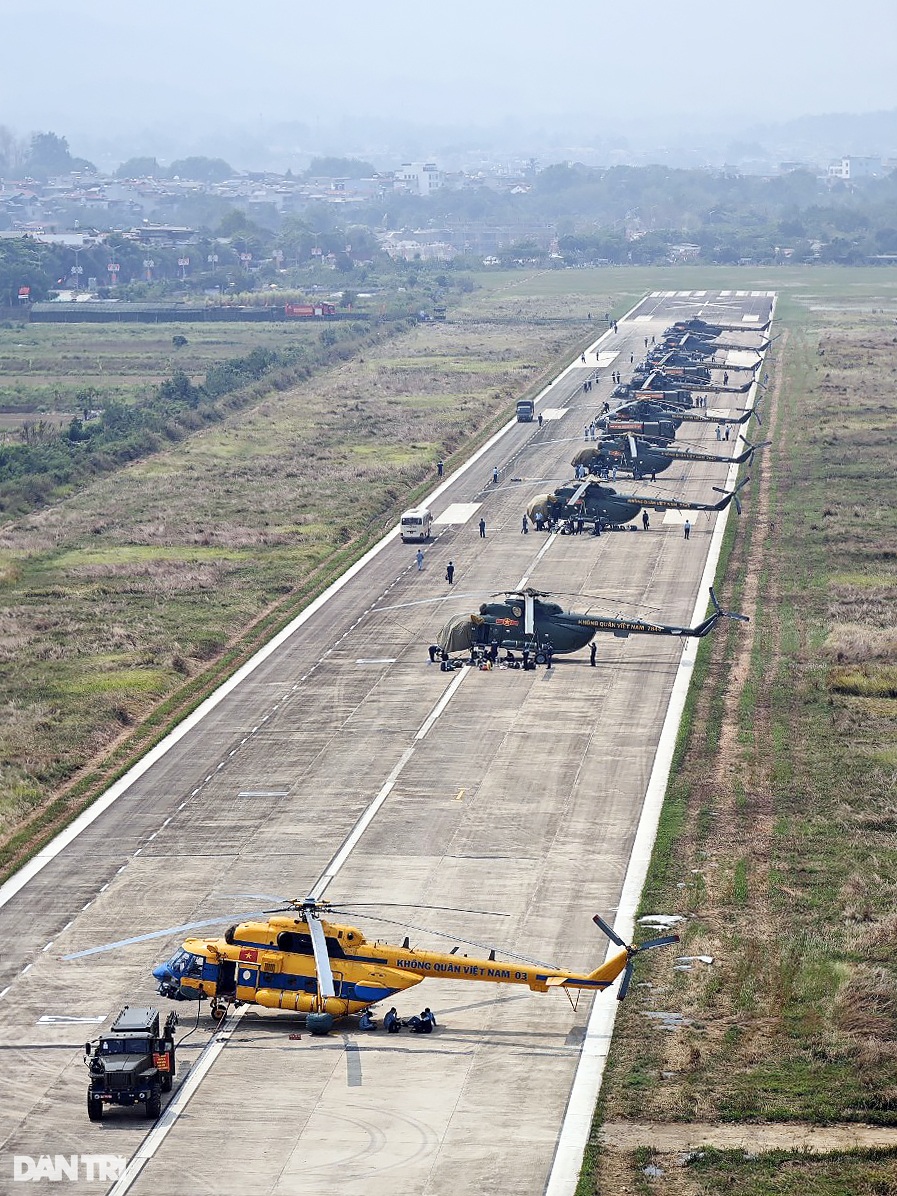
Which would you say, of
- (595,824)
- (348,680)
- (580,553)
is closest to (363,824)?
(595,824)

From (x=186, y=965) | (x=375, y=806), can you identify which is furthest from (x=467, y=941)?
(x=375, y=806)

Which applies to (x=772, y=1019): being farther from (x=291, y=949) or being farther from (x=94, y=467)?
(x=94, y=467)

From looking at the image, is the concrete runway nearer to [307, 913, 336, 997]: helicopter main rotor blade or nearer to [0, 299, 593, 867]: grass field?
[307, 913, 336, 997]: helicopter main rotor blade

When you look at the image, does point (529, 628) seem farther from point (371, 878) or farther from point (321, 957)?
point (321, 957)


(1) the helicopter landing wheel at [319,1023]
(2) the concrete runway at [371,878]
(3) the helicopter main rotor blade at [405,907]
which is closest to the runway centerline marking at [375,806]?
(2) the concrete runway at [371,878]

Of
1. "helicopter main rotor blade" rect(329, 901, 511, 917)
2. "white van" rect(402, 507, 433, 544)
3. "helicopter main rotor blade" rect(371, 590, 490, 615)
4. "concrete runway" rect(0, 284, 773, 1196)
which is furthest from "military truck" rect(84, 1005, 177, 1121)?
"white van" rect(402, 507, 433, 544)
